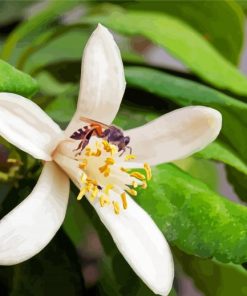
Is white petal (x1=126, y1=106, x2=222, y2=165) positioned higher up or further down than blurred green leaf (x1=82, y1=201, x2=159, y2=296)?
higher up

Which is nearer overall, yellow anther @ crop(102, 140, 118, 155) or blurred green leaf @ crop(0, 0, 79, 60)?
yellow anther @ crop(102, 140, 118, 155)

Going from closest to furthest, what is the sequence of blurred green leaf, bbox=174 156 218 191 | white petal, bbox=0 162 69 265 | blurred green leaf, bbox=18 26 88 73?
white petal, bbox=0 162 69 265
blurred green leaf, bbox=174 156 218 191
blurred green leaf, bbox=18 26 88 73

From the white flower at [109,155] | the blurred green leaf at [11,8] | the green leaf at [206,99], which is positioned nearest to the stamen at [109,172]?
the white flower at [109,155]

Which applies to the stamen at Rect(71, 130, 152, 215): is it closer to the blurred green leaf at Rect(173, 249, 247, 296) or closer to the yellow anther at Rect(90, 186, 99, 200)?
the yellow anther at Rect(90, 186, 99, 200)

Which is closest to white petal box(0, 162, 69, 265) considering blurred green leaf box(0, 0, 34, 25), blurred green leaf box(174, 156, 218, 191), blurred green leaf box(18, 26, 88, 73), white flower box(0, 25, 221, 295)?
white flower box(0, 25, 221, 295)

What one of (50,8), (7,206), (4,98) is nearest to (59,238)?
(7,206)

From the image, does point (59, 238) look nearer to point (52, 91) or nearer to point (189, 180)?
point (189, 180)

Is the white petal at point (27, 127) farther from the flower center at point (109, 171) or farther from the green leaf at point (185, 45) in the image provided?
the green leaf at point (185, 45)
